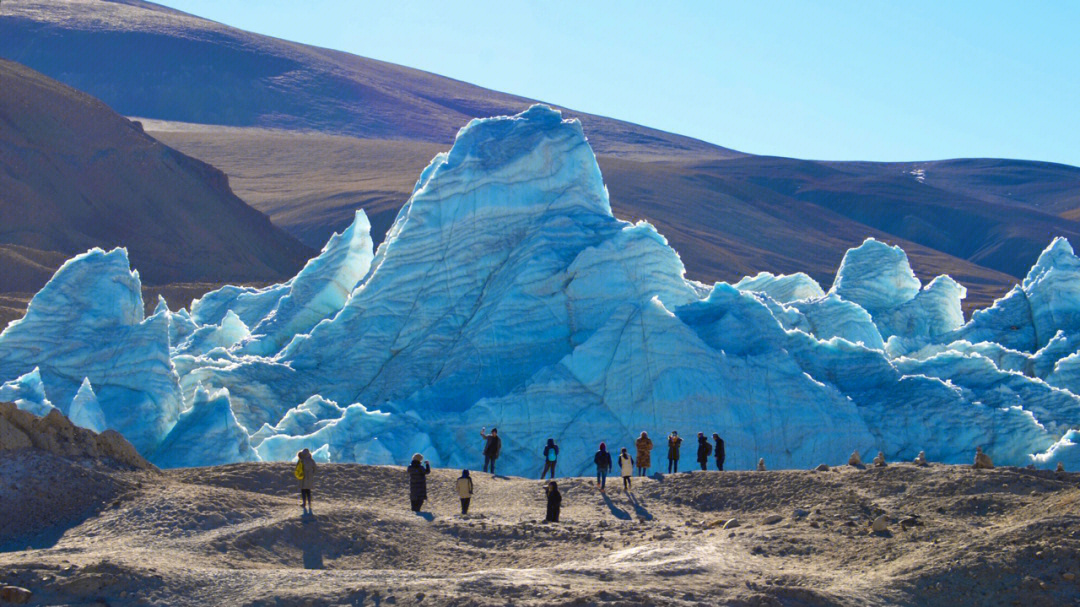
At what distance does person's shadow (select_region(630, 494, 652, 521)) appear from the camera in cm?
1350

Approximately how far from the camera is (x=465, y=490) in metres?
13.4

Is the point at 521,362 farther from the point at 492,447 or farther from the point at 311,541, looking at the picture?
the point at 311,541

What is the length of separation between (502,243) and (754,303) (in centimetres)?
434

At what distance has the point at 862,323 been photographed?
2591 cm

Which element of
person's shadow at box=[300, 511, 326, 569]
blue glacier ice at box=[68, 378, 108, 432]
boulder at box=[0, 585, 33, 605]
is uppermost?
boulder at box=[0, 585, 33, 605]

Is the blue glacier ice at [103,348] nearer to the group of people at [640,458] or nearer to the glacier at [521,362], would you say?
the glacier at [521,362]

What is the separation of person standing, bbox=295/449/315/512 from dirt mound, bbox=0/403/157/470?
184cm

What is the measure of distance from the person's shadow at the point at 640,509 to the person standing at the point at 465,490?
1651mm

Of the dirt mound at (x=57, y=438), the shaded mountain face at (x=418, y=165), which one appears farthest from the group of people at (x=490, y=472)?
the shaded mountain face at (x=418, y=165)

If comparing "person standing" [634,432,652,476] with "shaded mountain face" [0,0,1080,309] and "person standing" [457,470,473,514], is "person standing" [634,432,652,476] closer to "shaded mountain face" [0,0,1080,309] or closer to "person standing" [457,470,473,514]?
"person standing" [457,470,473,514]

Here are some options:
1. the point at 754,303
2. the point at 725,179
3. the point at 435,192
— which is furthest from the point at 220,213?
the point at 725,179

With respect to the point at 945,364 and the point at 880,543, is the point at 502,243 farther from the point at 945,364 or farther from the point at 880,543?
the point at 880,543

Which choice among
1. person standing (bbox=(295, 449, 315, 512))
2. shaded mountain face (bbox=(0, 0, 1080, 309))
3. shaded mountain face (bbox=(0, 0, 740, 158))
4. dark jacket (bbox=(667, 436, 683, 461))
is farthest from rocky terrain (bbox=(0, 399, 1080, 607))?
shaded mountain face (bbox=(0, 0, 740, 158))

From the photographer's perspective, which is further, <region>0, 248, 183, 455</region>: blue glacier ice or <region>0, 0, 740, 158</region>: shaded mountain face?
<region>0, 0, 740, 158</region>: shaded mountain face
